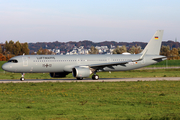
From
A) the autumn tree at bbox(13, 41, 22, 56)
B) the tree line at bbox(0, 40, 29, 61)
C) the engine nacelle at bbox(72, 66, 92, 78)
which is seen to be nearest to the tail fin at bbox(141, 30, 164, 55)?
the engine nacelle at bbox(72, 66, 92, 78)

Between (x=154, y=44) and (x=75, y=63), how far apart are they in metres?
15.0

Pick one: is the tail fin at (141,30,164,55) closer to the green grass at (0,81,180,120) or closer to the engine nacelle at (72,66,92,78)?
the engine nacelle at (72,66,92,78)

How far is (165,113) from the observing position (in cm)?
1514

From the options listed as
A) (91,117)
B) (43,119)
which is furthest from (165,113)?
(43,119)

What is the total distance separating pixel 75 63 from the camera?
1662 inches

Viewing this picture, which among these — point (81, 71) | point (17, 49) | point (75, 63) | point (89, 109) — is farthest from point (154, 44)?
point (17, 49)

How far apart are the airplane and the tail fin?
3.23 feet

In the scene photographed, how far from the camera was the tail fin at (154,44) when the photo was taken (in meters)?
47.0

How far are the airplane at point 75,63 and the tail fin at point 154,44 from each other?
3.23 ft

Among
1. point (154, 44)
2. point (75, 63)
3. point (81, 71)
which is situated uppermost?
point (154, 44)

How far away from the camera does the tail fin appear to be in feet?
154

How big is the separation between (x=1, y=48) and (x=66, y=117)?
592 feet

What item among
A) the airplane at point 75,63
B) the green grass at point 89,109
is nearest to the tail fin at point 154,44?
the airplane at point 75,63

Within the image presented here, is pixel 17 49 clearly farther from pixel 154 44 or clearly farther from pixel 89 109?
pixel 89 109
